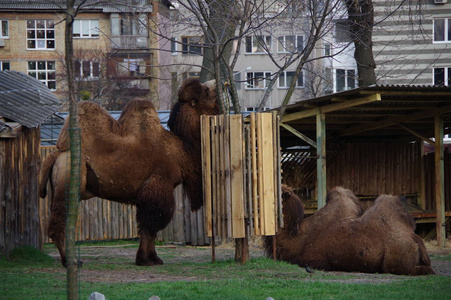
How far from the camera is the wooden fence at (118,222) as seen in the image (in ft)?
59.1

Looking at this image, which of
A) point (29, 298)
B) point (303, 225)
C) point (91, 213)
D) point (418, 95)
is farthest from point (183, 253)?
point (29, 298)

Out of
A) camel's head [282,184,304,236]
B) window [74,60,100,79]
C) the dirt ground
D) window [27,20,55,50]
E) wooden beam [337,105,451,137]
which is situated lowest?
the dirt ground

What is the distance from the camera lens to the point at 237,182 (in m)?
10.8

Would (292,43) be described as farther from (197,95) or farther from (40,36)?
(40,36)

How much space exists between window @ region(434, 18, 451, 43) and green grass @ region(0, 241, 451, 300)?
112 ft

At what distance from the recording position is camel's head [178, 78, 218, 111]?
11773 millimetres

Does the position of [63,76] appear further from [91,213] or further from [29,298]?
[29,298]

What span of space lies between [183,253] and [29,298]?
23.1ft

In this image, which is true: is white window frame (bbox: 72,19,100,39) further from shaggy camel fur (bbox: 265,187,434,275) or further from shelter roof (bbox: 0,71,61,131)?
shaggy camel fur (bbox: 265,187,434,275)

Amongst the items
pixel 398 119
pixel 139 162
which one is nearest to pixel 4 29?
pixel 398 119

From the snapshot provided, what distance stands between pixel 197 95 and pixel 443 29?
33.7 m

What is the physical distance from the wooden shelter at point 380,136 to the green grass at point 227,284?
5.40 m

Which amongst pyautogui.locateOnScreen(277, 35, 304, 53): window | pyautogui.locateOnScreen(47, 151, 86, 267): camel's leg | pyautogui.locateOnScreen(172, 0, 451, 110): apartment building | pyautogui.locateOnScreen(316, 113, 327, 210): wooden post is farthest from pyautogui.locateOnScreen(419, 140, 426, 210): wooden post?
pyautogui.locateOnScreen(47, 151, 86, 267): camel's leg

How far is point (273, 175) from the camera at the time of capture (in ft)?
36.1
